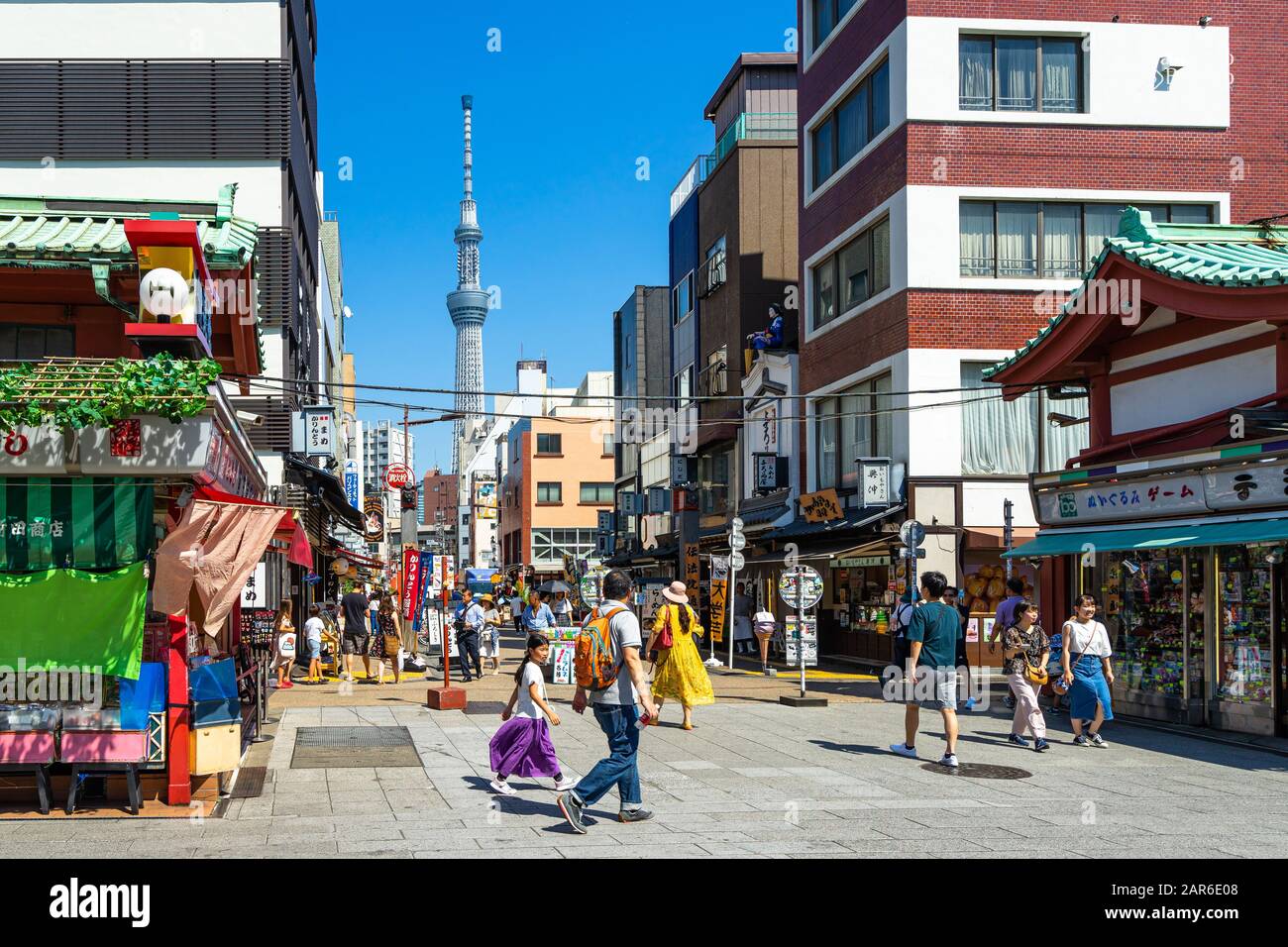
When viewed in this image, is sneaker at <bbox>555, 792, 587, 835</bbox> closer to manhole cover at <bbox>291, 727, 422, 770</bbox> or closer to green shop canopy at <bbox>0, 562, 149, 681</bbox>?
green shop canopy at <bbox>0, 562, 149, 681</bbox>

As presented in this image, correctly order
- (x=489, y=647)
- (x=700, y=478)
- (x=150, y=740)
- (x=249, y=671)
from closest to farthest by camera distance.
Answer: (x=150, y=740) → (x=249, y=671) → (x=489, y=647) → (x=700, y=478)

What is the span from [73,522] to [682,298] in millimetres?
40114

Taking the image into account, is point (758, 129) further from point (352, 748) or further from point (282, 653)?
point (352, 748)

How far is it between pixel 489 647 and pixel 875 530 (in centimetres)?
935

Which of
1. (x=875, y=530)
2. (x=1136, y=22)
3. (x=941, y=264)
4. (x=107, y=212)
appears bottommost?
(x=875, y=530)

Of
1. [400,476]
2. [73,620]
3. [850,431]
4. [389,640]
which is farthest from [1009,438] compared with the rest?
[73,620]

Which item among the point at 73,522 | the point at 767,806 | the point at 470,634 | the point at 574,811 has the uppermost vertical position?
the point at 73,522

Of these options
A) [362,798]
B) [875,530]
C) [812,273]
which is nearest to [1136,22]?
[812,273]

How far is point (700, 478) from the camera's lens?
158 feet

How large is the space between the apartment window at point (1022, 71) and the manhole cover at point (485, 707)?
56.3 ft

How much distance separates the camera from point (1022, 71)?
91.9 feet

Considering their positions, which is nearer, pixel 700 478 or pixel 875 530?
pixel 875 530
